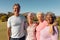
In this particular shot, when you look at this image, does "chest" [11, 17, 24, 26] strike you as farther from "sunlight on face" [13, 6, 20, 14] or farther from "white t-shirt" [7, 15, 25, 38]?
"sunlight on face" [13, 6, 20, 14]

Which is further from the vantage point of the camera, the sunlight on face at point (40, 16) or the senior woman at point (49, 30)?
the sunlight on face at point (40, 16)

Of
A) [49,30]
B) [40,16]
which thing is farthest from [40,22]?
[49,30]

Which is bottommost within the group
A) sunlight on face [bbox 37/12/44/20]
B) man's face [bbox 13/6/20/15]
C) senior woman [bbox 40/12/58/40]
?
senior woman [bbox 40/12/58/40]

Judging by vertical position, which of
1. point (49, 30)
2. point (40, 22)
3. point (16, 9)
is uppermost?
point (16, 9)

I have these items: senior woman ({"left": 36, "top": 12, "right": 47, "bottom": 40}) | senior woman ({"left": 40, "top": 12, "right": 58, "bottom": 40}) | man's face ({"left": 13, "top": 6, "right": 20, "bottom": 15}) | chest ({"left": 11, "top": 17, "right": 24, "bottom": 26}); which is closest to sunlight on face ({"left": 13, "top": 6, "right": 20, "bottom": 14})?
man's face ({"left": 13, "top": 6, "right": 20, "bottom": 15})

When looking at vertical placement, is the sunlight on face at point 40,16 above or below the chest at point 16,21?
above

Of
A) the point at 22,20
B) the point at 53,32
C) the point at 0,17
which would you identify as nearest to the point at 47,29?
the point at 53,32

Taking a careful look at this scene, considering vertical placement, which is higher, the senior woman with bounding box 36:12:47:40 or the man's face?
the man's face

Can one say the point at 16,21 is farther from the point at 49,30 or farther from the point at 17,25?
the point at 49,30

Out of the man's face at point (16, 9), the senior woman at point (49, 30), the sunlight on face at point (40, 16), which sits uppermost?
the man's face at point (16, 9)

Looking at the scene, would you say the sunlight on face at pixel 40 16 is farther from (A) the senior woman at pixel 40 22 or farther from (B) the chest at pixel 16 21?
(B) the chest at pixel 16 21

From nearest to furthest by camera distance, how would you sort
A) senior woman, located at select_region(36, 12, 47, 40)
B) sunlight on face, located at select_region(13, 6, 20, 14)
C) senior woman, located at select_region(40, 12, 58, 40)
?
senior woman, located at select_region(40, 12, 58, 40) < senior woman, located at select_region(36, 12, 47, 40) < sunlight on face, located at select_region(13, 6, 20, 14)

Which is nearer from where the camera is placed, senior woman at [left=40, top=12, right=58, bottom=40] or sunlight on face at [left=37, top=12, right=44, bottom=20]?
senior woman at [left=40, top=12, right=58, bottom=40]

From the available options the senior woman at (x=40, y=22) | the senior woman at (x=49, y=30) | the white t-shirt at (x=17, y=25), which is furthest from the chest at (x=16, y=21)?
the senior woman at (x=49, y=30)
